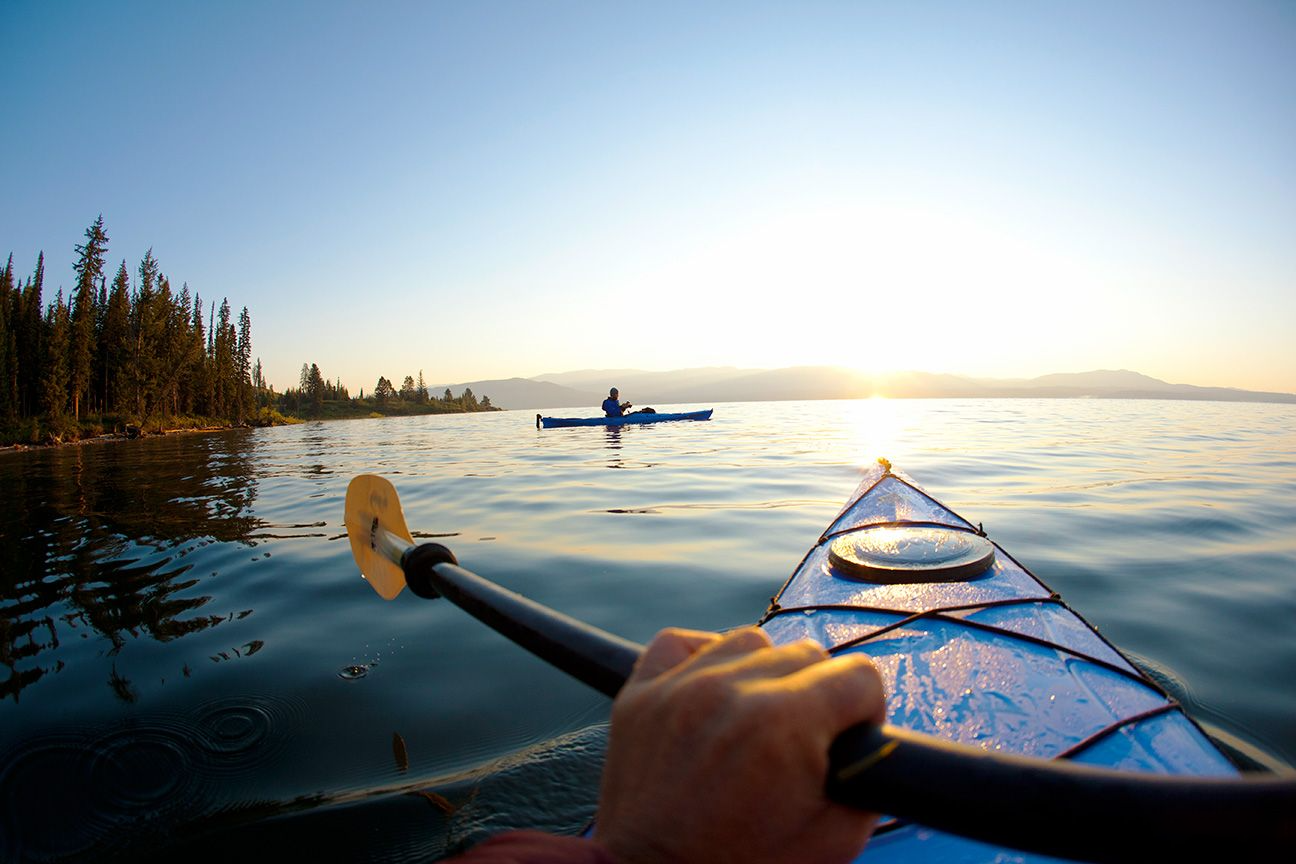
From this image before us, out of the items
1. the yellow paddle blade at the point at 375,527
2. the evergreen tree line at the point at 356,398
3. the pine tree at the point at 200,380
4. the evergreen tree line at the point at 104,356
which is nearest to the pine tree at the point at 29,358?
the evergreen tree line at the point at 104,356

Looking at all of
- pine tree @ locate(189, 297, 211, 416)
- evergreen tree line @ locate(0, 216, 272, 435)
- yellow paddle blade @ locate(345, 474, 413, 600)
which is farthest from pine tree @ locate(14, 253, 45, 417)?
yellow paddle blade @ locate(345, 474, 413, 600)

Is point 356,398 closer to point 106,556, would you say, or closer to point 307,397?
point 307,397

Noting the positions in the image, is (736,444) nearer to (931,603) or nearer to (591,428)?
(591,428)

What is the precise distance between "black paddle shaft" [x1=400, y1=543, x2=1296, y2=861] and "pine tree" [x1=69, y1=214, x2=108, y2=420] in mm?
62288

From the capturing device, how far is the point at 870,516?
5848 millimetres

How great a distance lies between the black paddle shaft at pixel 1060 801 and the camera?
565 millimetres

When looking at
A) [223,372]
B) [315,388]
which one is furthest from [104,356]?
[315,388]

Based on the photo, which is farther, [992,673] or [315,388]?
[315,388]

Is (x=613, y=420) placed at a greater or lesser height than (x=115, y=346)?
lesser

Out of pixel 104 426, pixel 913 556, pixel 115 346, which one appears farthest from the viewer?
pixel 115 346

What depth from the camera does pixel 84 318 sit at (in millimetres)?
46625

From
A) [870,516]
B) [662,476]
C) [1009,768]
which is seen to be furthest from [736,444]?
[1009,768]

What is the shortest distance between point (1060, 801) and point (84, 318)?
64.8m

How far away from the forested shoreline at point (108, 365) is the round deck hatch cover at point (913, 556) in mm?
50733
